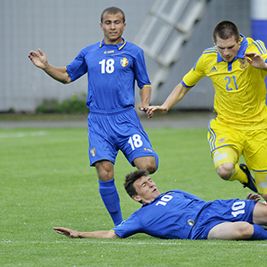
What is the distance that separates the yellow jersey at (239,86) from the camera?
35.5 feet

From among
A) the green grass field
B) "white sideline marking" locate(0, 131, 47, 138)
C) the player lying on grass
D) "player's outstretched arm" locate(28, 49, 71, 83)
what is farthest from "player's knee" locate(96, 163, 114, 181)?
"white sideline marking" locate(0, 131, 47, 138)

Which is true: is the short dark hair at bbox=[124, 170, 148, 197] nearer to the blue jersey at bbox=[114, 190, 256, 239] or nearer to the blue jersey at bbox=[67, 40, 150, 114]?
the blue jersey at bbox=[114, 190, 256, 239]

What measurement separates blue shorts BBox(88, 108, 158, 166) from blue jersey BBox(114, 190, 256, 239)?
3.78ft

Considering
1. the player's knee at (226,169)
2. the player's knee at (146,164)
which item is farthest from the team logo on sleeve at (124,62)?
the player's knee at (226,169)

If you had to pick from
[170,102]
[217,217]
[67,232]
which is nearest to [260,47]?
[170,102]

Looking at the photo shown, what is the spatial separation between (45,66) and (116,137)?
1.13 m

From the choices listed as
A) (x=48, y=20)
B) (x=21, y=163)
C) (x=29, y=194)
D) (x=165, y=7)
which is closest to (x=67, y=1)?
(x=48, y=20)

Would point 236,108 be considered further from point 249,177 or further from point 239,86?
point 249,177

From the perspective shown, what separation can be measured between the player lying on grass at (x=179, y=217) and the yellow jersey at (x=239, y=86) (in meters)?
1.26

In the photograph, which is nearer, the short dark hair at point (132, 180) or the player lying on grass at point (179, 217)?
the player lying on grass at point (179, 217)

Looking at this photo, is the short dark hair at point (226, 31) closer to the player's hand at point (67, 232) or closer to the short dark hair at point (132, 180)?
the short dark hair at point (132, 180)

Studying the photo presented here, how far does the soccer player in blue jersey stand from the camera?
1107 centimetres

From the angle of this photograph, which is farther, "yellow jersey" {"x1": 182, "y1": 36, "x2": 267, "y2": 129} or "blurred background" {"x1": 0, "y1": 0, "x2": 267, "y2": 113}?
"blurred background" {"x1": 0, "y1": 0, "x2": 267, "y2": 113}

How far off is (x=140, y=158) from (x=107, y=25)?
1505 mm
